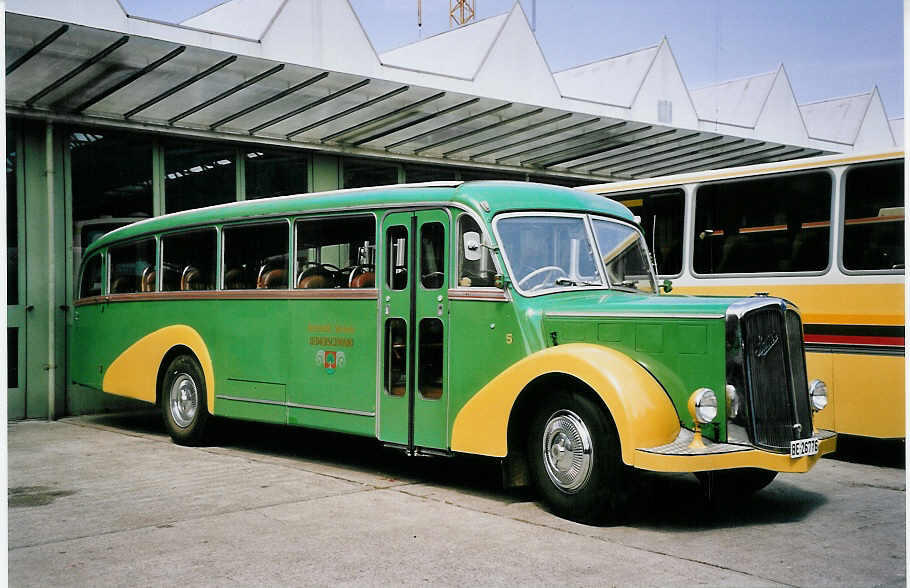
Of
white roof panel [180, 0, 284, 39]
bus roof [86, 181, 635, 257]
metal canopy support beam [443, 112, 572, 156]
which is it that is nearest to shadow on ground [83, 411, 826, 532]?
bus roof [86, 181, 635, 257]

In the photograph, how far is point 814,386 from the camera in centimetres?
695

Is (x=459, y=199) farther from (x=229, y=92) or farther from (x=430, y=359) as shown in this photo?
(x=229, y=92)

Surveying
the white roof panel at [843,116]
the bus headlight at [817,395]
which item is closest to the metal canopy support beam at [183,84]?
the bus headlight at [817,395]

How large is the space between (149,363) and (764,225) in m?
6.96

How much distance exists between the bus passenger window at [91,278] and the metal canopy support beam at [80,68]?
2.06 m

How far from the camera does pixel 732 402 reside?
20.7 ft

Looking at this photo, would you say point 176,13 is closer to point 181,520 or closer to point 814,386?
point 181,520

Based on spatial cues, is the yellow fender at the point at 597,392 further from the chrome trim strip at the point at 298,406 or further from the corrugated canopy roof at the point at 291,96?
the corrugated canopy roof at the point at 291,96

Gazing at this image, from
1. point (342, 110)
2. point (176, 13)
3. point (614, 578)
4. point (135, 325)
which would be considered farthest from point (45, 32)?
point (614, 578)

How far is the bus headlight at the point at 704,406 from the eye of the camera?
6242 mm

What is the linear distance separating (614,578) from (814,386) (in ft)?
8.53

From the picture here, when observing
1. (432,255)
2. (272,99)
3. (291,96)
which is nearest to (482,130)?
(291,96)

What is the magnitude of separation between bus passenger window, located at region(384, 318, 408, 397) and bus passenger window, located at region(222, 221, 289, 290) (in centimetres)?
163

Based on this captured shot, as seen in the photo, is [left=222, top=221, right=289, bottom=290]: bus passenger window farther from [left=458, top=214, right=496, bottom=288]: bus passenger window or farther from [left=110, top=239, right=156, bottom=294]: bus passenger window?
[left=458, top=214, right=496, bottom=288]: bus passenger window
